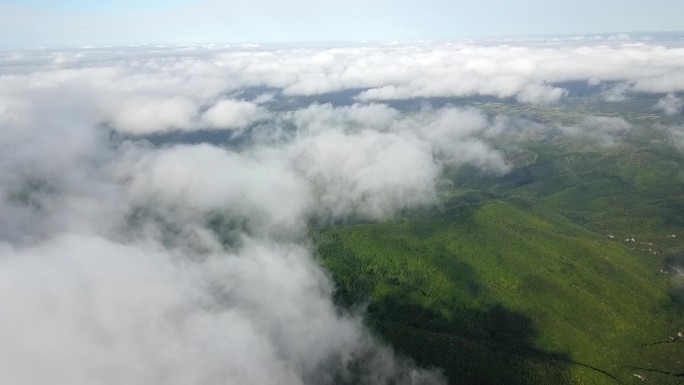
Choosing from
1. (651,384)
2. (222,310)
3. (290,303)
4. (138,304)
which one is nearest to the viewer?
(138,304)

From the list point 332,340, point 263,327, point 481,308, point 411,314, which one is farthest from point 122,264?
point 481,308

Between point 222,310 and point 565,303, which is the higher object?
point 222,310

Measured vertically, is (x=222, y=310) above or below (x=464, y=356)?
above

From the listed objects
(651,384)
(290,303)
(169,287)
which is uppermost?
(169,287)

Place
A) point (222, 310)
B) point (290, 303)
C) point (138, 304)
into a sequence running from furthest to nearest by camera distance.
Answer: point (290, 303) < point (222, 310) < point (138, 304)

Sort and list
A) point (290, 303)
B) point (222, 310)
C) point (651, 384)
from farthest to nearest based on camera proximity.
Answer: point (290, 303) → point (222, 310) → point (651, 384)

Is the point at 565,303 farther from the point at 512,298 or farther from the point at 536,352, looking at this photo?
the point at 536,352

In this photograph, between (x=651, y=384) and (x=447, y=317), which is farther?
(x=447, y=317)

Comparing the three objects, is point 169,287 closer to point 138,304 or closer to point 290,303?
point 138,304

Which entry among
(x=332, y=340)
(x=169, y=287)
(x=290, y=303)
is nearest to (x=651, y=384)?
(x=332, y=340)
